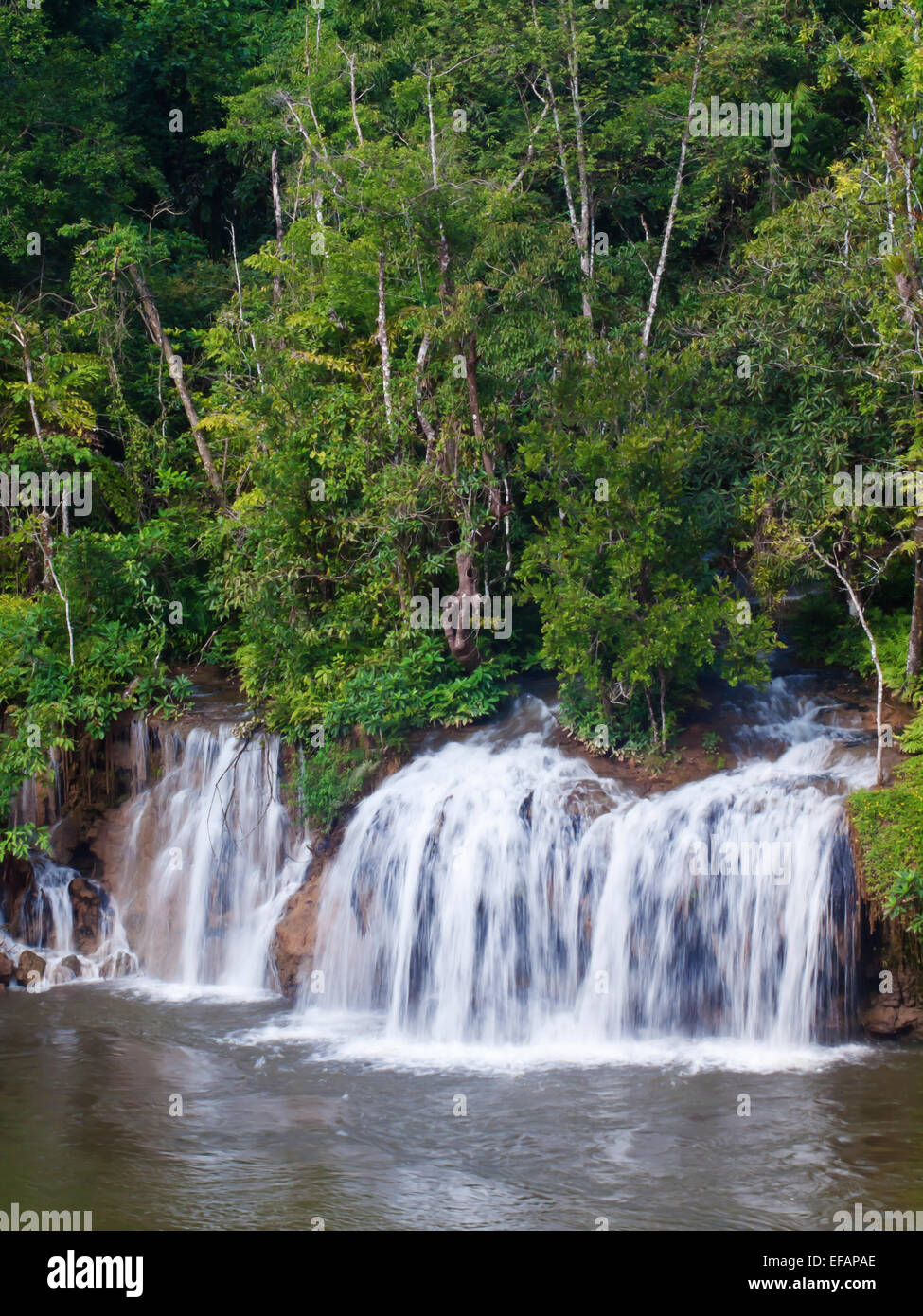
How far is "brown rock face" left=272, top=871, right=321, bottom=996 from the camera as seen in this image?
47.8 ft

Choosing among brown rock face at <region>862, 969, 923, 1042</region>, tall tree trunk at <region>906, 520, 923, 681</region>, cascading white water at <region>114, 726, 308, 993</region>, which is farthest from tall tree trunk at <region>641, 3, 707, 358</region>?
brown rock face at <region>862, 969, 923, 1042</region>

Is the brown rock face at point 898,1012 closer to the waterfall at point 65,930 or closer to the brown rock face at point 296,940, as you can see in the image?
the brown rock face at point 296,940

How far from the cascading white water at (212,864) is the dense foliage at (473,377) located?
30.8 inches

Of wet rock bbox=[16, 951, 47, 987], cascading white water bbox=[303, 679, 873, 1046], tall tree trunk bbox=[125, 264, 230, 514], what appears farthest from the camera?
tall tree trunk bbox=[125, 264, 230, 514]

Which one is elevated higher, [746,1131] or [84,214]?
[84,214]

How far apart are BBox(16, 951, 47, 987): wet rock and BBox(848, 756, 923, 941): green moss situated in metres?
9.10

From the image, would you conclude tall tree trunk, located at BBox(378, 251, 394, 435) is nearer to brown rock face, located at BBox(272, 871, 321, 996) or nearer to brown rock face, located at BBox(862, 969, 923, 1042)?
brown rock face, located at BBox(272, 871, 321, 996)

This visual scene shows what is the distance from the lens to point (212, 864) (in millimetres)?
15758

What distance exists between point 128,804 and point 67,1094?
509 centimetres

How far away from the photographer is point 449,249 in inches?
660

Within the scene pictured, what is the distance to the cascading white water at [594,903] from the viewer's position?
12.8 metres

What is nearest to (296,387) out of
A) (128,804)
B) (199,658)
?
(199,658)

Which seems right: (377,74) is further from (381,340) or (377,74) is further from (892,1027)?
(892,1027)

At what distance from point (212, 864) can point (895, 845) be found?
7.71 meters
